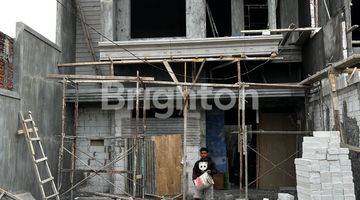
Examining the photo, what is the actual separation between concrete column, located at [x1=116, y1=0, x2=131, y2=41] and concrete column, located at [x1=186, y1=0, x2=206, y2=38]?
2236mm

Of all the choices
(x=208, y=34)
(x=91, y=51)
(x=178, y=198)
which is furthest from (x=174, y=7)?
A: (x=178, y=198)

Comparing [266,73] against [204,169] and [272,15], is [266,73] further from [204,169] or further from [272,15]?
[204,169]

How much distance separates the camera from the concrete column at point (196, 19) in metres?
12.8

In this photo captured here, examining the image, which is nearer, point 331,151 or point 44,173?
point 331,151

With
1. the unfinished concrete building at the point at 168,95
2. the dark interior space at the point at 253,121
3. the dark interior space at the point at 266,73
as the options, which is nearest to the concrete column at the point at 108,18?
the unfinished concrete building at the point at 168,95

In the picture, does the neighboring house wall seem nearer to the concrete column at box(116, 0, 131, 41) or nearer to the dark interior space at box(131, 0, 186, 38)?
the concrete column at box(116, 0, 131, 41)

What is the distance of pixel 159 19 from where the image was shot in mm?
16188

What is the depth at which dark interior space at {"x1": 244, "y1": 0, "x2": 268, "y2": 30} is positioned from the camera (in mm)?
14445

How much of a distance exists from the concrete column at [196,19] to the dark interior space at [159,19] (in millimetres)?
3117

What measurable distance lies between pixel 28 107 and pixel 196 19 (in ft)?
19.2

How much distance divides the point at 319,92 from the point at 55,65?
25.2 ft

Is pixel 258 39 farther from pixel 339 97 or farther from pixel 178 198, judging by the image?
pixel 178 198

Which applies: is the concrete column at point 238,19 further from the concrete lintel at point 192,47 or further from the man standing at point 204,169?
the man standing at point 204,169

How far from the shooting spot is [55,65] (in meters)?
12.1
